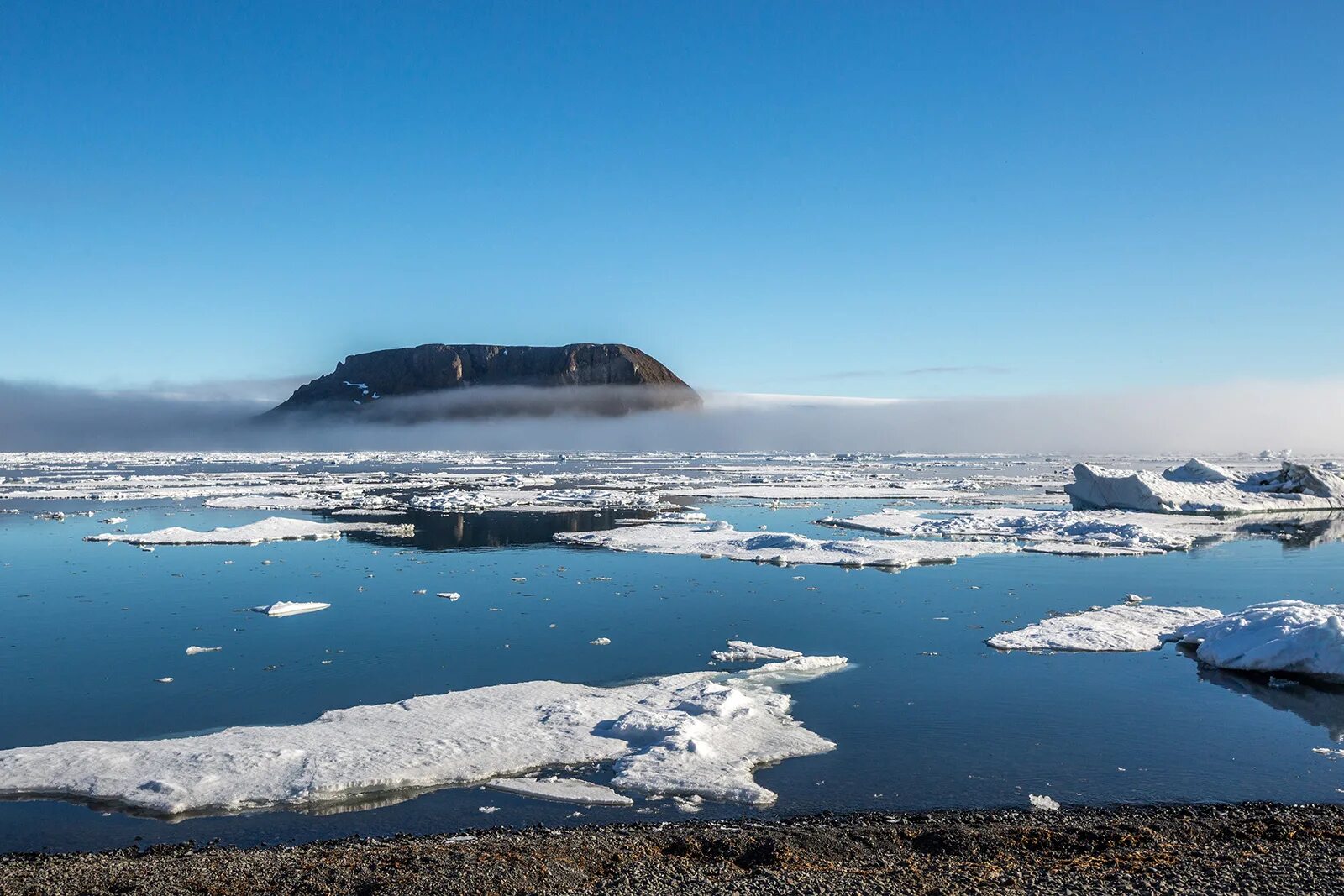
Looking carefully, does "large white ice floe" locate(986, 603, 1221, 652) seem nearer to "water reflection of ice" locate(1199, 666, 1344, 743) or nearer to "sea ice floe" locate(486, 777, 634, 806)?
"water reflection of ice" locate(1199, 666, 1344, 743)

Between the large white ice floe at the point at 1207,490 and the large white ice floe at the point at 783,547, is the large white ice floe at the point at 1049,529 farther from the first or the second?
the large white ice floe at the point at 1207,490

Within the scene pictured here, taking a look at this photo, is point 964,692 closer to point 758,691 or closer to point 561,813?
point 758,691

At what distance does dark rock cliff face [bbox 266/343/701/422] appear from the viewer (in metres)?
146

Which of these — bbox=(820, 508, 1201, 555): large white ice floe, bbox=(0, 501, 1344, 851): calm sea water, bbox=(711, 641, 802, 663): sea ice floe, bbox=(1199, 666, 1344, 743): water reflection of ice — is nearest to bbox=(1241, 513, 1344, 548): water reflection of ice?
bbox=(820, 508, 1201, 555): large white ice floe

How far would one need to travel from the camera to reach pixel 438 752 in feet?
25.6

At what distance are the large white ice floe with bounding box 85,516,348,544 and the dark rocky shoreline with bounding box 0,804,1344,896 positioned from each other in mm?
16397

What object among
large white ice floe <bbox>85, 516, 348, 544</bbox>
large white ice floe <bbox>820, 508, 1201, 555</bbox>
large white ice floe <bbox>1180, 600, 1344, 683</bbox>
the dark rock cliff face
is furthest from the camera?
the dark rock cliff face

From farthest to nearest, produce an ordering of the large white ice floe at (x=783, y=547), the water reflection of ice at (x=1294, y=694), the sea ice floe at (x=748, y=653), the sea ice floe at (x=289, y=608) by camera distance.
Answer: the large white ice floe at (x=783, y=547), the sea ice floe at (x=289, y=608), the sea ice floe at (x=748, y=653), the water reflection of ice at (x=1294, y=694)

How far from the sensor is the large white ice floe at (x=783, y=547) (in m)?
18.9

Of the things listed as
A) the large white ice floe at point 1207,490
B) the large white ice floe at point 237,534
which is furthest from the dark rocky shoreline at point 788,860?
the large white ice floe at point 1207,490

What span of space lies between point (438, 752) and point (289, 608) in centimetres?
696

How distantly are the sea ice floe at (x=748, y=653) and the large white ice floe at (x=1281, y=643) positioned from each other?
202 inches

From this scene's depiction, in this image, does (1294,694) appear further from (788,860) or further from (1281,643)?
(788,860)

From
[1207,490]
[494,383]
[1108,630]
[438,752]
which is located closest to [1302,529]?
[1207,490]
